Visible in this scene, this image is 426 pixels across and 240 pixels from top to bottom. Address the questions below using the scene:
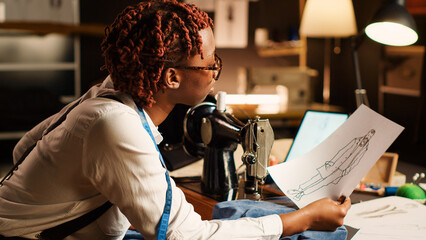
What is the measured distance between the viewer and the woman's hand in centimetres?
119

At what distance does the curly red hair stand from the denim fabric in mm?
366

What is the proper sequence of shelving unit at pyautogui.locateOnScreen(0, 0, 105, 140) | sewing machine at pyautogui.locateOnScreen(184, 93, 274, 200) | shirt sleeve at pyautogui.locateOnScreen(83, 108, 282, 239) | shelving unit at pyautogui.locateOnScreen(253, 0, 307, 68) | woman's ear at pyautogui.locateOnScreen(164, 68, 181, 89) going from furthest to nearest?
shelving unit at pyautogui.locateOnScreen(253, 0, 307, 68)
shelving unit at pyautogui.locateOnScreen(0, 0, 105, 140)
sewing machine at pyautogui.locateOnScreen(184, 93, 274, 200)
woman's ear at pyautogui.locateOnScreen(164, 68, 181, 89)
shirt sleeve at pyautogui.locateOnScreen(83, 108, 282, 239)

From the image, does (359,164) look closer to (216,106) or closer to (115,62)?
(216,106)

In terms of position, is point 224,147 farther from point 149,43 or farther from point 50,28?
point 50,28

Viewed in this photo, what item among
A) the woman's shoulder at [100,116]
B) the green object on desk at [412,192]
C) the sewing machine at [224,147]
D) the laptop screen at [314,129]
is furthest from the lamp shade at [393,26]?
the woman's shoulder at [100,116]

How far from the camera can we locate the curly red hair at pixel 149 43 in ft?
3.65

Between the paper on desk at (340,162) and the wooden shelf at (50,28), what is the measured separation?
14.1 feet

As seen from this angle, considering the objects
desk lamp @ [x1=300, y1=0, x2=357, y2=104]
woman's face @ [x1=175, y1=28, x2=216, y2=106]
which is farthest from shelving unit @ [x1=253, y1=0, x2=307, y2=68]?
woman's face @ [x1=175, y1=28, x2=216, y2=106]

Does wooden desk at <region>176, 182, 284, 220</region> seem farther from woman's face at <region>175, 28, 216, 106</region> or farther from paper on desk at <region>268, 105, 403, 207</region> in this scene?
woman's face at <region>175, 28, 216, 106</region>

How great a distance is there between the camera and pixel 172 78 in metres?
1.20

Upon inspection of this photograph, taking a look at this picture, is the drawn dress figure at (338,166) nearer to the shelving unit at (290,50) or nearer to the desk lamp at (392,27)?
the desk lamp at (392,27)

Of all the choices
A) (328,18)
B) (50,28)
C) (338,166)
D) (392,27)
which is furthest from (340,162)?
(50,28)

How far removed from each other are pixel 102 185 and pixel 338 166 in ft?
2.14

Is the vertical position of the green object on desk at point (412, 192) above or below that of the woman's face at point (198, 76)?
below
